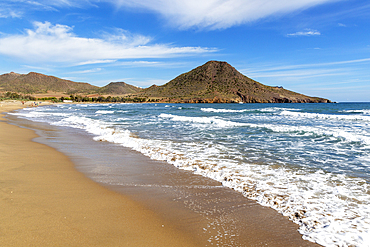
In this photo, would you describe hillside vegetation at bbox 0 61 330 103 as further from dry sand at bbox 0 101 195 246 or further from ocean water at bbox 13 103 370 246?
dry sand at bbox 0 101 195 246

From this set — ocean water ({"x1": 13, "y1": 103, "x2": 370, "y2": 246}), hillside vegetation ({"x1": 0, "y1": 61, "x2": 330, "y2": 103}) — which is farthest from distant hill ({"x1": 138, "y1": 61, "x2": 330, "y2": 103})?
ocean water ({"x1": 13, "y1": 103, "x2": 370, "y2": 246})

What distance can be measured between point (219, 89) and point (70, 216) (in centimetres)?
11804

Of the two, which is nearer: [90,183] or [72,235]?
[72,235]

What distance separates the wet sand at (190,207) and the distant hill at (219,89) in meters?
101

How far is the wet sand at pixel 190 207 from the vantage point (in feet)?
9.27

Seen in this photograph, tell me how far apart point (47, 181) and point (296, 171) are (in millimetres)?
5955

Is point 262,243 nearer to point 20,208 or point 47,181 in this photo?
point 20,208

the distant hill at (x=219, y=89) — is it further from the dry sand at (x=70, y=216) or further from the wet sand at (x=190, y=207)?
the dry sand at (x=70, y=216)

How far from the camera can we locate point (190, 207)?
3.66 meters

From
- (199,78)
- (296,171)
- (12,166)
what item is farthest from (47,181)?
(199,78)

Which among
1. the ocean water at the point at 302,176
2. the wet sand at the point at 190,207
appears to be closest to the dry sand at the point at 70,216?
the wet sand at the point at 190,207

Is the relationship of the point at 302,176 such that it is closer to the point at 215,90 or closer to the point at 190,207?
the point at 190,207

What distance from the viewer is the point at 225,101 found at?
106m

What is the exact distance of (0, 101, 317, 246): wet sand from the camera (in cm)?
283
